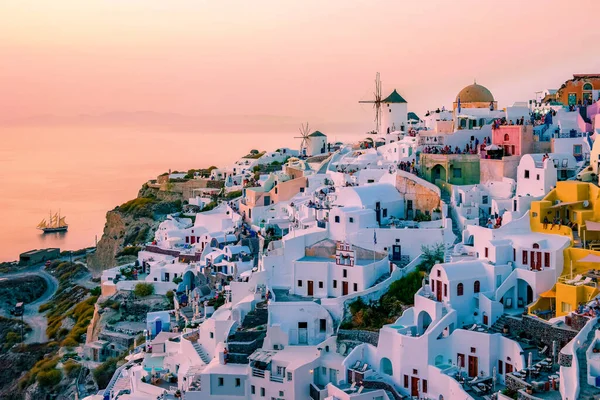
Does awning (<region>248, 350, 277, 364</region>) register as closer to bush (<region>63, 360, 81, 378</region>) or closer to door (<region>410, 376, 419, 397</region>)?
door (<region>410, 376, 419, 397</region>)

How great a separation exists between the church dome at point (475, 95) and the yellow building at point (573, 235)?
1445 centimetres

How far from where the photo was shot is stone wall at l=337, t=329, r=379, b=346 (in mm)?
25203

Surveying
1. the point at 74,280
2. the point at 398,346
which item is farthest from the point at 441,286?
the point at 74,280

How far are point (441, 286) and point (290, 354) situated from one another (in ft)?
17.7

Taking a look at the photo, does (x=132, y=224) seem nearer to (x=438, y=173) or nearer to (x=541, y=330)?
(x=438, y=173)

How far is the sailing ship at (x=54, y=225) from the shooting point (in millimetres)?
102750

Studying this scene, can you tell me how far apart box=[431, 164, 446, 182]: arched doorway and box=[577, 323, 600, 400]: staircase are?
45.0ft

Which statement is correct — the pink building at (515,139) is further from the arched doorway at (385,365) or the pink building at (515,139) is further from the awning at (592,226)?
the arched doorway at (385,365)

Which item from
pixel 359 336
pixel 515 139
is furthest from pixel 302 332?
pixel 515 139

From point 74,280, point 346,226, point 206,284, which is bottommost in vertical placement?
point 74,280

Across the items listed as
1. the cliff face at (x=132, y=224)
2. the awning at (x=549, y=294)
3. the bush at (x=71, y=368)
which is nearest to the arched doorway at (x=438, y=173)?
the awning at (x=549, y=294)

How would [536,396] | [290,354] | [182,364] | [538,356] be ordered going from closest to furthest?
[536,396], [538,356], [290,354], [182,364]

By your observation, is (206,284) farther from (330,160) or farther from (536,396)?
(536,396)

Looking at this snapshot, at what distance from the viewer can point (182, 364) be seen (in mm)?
28266
